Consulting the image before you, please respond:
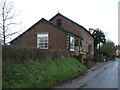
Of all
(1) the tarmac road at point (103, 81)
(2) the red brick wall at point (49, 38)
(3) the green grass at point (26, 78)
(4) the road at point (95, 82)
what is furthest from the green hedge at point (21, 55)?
(2) the red brick wall at point (49, 38)

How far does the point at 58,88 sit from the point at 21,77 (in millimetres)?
2204

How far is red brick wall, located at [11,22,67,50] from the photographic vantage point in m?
26.0

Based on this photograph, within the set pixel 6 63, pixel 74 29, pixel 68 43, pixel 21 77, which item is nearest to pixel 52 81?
pixel 21 77

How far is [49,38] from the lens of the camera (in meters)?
26.9

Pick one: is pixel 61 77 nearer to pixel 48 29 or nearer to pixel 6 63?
pixel 6 63

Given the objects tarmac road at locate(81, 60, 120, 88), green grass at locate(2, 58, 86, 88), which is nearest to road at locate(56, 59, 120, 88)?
tarmac road at locate(81, 60, 120, 88)

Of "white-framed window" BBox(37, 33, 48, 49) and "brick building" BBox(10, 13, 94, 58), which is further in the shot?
"white-framed window" BBox(37, 33, 48, 49)

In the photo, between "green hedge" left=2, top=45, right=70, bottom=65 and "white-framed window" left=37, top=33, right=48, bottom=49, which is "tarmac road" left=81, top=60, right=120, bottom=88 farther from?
"white-framed window" left=37, top=33, right=48, bottom=49

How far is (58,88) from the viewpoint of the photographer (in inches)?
394

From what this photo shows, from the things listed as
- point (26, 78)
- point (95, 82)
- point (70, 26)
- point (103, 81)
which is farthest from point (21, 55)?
point (70, 26)

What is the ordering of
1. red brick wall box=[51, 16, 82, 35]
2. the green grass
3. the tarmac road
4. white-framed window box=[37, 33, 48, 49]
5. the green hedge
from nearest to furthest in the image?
1. the green grass
2. the green hedge
3. the tarmac road
4. white-framed window box=[37, 33, 48, 49]
5. red brick wall box=[51, 16, 82, 35]

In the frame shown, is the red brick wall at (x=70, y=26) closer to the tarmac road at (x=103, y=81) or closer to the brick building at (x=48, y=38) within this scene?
the brick building at (x=48, y=38)

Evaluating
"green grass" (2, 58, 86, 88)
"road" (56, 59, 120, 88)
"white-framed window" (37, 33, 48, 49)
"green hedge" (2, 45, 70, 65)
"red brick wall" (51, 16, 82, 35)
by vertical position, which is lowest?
"road" (56, 59, 120, 88)

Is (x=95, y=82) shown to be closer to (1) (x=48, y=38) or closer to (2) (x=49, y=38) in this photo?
(2) (x=49, y=38)
